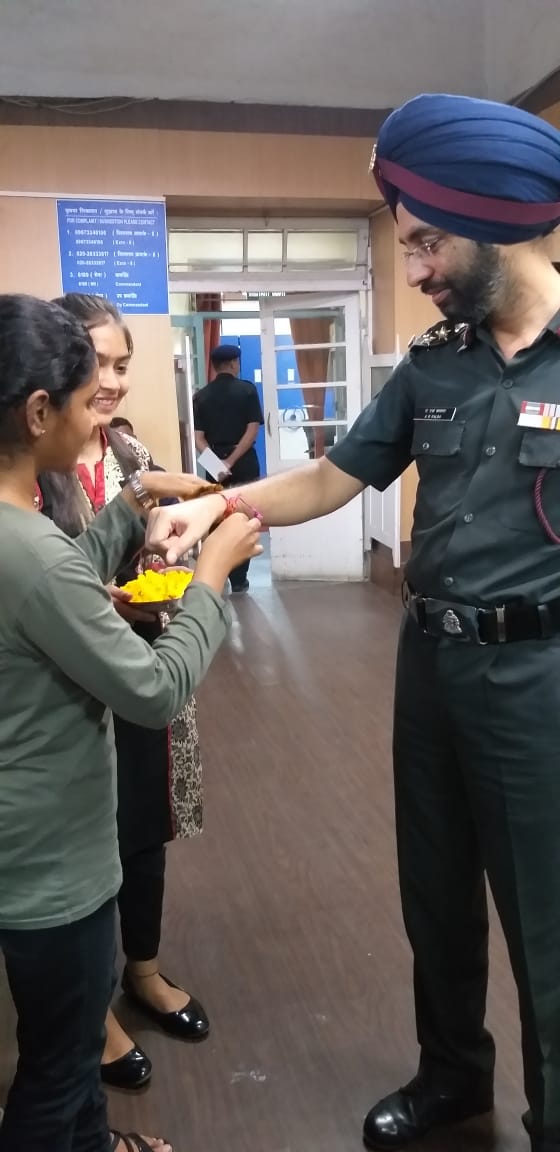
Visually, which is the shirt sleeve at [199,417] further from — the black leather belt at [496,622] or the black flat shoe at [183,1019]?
the black leather belt at [496,622]

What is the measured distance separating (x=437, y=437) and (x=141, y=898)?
1089mm

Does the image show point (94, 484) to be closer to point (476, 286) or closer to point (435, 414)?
point (435, 414)

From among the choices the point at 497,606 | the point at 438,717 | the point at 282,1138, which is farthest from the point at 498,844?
the point at 282,1138

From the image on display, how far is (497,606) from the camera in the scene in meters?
1.13

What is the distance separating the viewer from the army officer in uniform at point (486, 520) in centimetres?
110

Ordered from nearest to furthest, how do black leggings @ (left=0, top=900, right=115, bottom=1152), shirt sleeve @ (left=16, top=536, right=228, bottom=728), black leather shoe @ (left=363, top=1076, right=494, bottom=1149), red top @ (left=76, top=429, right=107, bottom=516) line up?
shirt sleeve @ (left=16, top=536, right=228, bottom=728) < black leggings @ (left=0, top=900, right=115, bottom=1152) < black leather shoe @ (left=363, top=1076, right=494, bottom=1149) < red top @ (left=76, top=429, right=107, bottom=516)

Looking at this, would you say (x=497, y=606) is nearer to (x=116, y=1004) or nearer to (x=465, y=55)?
(x=116, y=1004)

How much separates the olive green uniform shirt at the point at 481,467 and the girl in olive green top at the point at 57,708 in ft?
1.06

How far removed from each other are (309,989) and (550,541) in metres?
1.23

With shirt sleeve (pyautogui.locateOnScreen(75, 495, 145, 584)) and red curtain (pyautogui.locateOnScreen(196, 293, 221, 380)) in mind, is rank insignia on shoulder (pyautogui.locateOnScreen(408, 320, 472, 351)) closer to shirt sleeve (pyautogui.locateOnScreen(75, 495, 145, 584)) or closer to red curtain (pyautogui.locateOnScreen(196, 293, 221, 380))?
shirt sleeve (pyautogui.locateOnScreen(75, 495, 145, 584))

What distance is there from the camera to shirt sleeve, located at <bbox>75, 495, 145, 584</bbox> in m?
1.29

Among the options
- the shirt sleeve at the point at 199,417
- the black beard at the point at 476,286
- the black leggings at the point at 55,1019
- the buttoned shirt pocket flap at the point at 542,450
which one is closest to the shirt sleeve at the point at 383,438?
the black beard at the point at 476,286

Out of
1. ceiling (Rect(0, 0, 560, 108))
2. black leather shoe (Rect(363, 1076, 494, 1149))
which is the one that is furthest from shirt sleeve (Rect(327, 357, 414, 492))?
A: ceiling (Rect(0, 0, 560, 108))

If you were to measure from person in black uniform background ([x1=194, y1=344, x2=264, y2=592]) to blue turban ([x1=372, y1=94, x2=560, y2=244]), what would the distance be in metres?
4.31
